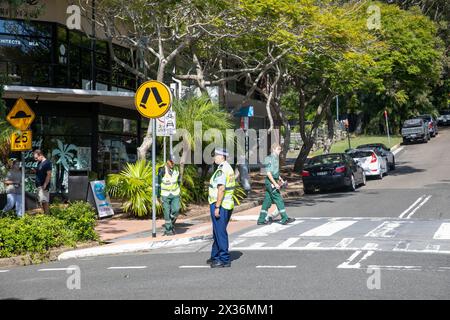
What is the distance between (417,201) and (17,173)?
475 inches

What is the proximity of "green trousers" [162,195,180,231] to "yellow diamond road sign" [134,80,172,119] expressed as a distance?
2096 mm

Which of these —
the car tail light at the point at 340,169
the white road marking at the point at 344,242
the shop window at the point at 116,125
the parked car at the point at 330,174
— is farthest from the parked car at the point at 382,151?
the white road marking at the point at 344,242

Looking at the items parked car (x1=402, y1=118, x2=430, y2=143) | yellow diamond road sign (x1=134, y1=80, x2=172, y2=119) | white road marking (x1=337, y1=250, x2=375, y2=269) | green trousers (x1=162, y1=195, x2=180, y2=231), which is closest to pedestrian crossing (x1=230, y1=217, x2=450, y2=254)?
white road marking (x1=337, y1=250, x2=375, y2=269)

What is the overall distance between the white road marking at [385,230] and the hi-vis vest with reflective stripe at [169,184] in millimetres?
4283

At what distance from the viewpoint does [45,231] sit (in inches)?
449

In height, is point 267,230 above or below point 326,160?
below

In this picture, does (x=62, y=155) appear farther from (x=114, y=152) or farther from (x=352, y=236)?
(x=352, y=236)

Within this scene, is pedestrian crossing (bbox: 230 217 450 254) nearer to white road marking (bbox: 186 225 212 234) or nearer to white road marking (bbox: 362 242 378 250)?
white road marking (bbox: 362 242 378 250)

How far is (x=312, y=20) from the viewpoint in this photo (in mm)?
20484

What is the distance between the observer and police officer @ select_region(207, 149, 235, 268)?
9508mm

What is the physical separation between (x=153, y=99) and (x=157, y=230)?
3551 mm

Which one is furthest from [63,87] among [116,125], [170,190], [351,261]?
[351,261]
